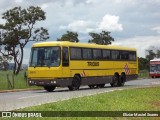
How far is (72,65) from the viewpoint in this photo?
101 ft

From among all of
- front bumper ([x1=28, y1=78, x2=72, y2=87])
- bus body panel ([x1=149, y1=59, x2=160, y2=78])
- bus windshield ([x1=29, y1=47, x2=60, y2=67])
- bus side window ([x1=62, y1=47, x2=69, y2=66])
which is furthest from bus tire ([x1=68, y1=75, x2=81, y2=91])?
bus body panel ([x1=149, y1=59, x2=160, y2=78])

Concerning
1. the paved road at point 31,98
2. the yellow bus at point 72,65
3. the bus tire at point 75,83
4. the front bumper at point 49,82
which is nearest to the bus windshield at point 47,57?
the yellow bus at point 72,65

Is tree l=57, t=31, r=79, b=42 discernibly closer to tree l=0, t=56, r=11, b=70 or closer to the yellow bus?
tree l=0, t=56, r=11, b=70

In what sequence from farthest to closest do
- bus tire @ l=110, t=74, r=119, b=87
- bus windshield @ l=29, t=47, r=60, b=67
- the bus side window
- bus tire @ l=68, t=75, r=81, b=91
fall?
bus tire @ l=110, t=74, r=119, b=87 → bus tire @ l=68, t=75, r=81, b=91 → the bus side window → bus windshield @ l=29, t=47, r=60, b=67

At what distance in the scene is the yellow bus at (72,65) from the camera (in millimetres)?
29656

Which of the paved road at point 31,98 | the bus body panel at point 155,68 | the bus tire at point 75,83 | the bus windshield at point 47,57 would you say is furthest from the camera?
the bus body panel at point 155,68

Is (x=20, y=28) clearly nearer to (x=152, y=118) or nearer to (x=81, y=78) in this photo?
(x=81, y=78)

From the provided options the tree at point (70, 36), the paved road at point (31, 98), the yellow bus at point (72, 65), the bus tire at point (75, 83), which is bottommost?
the paved road at point (31, 98)

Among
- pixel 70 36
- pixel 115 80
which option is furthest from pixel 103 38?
pixel 115 80

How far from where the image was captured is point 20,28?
69.9 meters

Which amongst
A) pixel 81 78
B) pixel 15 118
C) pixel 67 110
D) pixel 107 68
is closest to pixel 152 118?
pixel 67 110

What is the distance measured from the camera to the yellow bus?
29656mm

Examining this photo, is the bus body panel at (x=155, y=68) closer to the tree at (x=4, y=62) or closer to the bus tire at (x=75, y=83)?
the tree at (x=4, y=62)

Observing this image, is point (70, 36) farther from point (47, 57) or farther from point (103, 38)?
point (47, 57)
